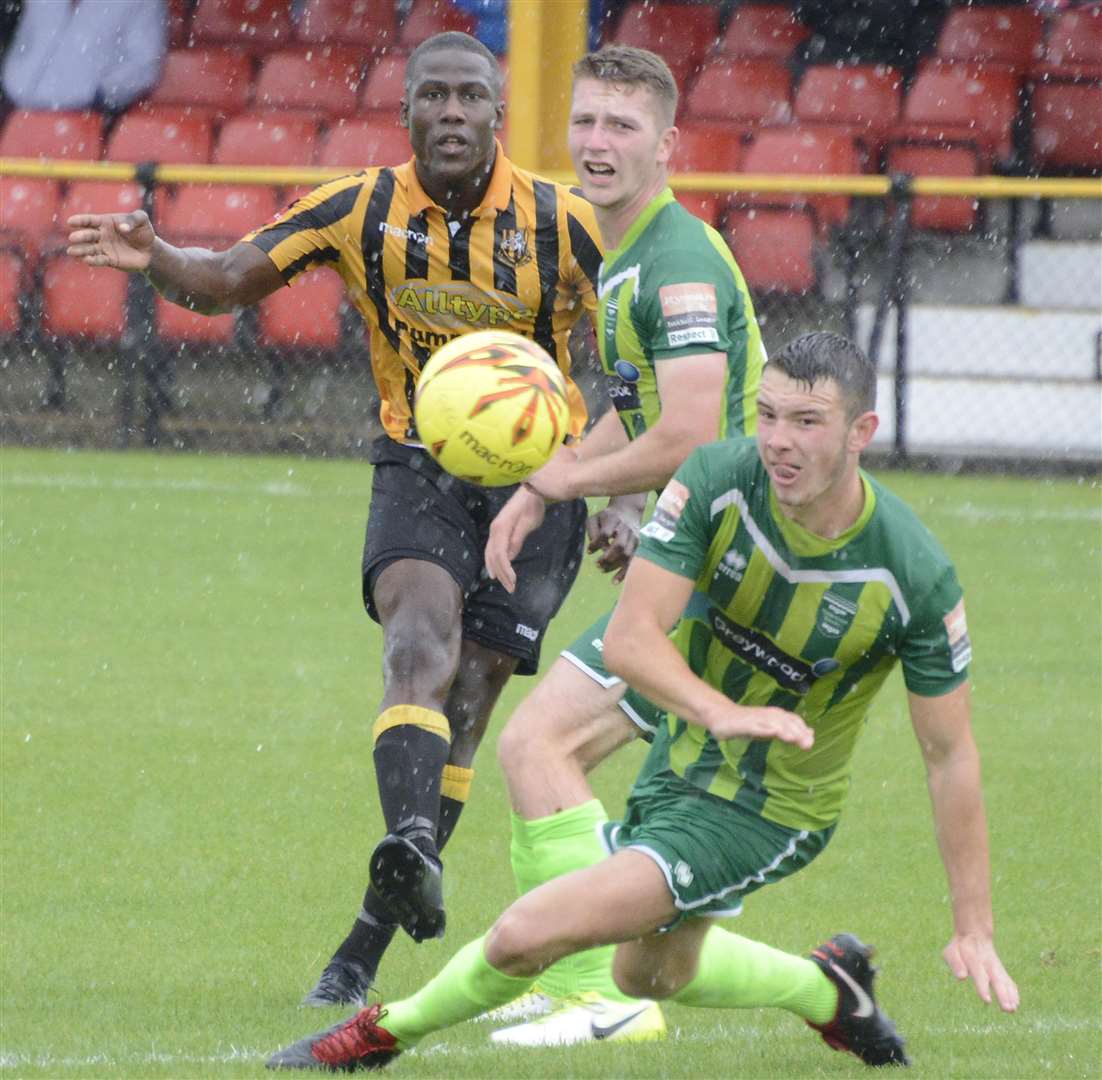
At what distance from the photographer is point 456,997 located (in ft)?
14.1

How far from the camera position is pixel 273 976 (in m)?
5.28

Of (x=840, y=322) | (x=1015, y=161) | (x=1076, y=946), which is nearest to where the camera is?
(x=1076, y=946)

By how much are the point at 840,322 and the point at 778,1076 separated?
969cm

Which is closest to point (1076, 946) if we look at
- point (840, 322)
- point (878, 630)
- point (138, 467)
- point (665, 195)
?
point (878, 630)

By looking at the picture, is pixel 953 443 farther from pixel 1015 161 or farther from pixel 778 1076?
pixel 778 1076

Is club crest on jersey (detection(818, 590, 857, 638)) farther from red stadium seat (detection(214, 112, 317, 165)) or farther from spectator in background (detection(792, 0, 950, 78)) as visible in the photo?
spectator in background (detection(792, 0, 950, 78))

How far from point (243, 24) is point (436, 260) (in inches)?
518

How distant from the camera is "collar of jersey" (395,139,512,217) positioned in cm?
574

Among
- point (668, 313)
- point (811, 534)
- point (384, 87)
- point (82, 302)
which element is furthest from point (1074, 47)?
point (811, 534)

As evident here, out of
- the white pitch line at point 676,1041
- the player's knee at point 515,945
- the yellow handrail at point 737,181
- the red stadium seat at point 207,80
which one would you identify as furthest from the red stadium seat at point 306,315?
the player's knee at point 515,945

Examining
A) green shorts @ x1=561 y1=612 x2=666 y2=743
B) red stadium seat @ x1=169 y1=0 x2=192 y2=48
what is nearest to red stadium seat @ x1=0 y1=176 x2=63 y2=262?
red stadium seat @ x1=169 y1=0 x2=192 y2=48

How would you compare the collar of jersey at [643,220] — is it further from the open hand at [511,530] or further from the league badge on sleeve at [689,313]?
the open hand at [511,530]

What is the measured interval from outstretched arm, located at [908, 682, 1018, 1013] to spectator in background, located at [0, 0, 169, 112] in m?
13.9

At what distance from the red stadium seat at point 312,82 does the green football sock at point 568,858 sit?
40.5ft
